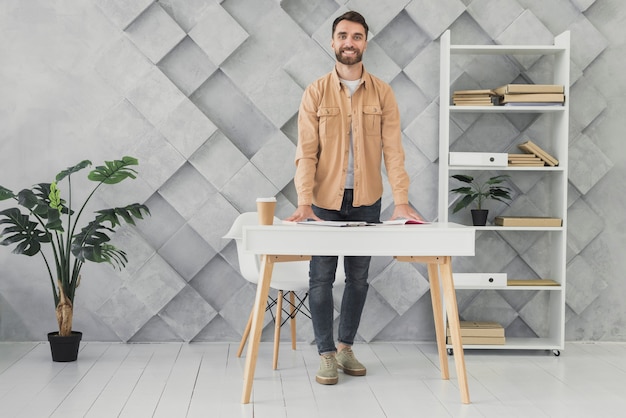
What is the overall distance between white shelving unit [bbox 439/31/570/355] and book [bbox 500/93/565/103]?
0.03 m

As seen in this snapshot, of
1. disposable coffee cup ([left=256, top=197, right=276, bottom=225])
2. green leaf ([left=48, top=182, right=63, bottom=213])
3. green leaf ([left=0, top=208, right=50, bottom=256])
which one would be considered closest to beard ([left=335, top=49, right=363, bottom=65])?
disposable coffee cup ([left=256, top=197, right=276, bottom=225])

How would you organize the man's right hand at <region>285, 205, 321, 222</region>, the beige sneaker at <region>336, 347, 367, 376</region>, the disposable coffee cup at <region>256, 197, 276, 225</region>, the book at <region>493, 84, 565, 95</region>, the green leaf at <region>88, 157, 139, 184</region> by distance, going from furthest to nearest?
the book at <region>493, 84, 565, 95</region> < the green leaf at <region>88, 157, 139, 184</region> < the beige sneaker at <region>336, 347, 367, 376</region> < the man's right hand at <region>285, 205, 321, 222</region> < the disposable coffee cup at <region>256, 197, 276, 225</region>

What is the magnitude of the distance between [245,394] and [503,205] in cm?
184

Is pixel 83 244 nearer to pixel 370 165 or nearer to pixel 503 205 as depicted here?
pixel 370 165

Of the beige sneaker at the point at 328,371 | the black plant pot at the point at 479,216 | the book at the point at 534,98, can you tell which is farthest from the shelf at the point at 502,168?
the beige sneaker at the point at 328,371

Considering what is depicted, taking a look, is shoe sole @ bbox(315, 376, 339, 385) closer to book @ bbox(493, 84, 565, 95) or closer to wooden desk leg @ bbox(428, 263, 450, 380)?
wooden desk leg @ bbox(428, 263, 450, 380)

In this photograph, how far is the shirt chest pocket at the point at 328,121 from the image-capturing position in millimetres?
3072

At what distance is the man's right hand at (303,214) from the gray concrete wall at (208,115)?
0.84m

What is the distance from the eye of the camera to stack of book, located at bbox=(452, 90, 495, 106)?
3646 millimetres

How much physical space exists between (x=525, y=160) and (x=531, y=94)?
0.32m

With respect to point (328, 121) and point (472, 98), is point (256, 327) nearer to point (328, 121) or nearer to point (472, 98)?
point (328, 121)

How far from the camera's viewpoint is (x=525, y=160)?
3.64 metres

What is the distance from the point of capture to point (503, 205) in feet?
12.7

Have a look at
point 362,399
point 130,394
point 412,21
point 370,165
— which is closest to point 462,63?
point 412,21
